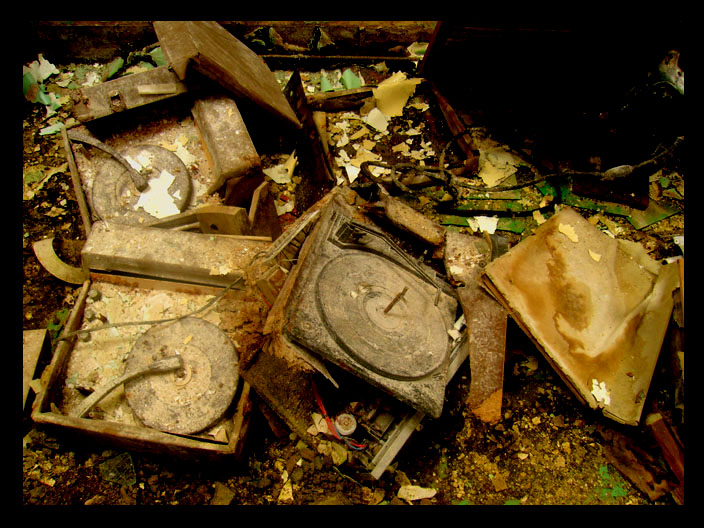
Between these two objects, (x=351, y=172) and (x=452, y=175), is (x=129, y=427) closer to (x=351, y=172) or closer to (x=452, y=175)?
(x=351, y=172)

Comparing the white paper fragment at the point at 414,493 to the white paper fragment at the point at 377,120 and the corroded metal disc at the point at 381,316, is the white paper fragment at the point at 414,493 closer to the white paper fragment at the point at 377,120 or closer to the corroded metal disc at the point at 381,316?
the corroded metal disc at the point at 381,316

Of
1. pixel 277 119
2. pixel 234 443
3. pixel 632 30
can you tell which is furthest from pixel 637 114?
pixel 234 443

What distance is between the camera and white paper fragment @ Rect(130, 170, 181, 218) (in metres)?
3.24

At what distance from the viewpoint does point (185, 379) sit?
8.20 ft

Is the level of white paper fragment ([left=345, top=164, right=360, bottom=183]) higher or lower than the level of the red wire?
higher

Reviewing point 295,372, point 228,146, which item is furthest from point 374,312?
point 228,146

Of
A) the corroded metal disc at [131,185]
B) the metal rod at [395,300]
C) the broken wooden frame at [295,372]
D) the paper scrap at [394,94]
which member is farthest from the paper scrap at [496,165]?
the corroded metal disc at [131,185]

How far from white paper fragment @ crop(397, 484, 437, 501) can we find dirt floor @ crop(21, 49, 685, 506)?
0.02 meters

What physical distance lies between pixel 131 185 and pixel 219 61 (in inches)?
47.1

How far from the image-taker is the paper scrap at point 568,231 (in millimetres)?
2957

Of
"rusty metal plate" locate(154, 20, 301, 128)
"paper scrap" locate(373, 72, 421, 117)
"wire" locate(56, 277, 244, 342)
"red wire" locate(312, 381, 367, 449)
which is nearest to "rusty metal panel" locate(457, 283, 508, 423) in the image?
"red wire" locate(312, 381, 367, 449)

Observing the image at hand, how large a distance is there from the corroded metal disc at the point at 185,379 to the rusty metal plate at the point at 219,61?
1.88 meters

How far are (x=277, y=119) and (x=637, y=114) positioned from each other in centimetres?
308

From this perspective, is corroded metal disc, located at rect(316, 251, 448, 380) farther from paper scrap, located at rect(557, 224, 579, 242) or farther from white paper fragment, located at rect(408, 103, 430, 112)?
white paper fragment, located at rect(408, 103, 430, 112)
